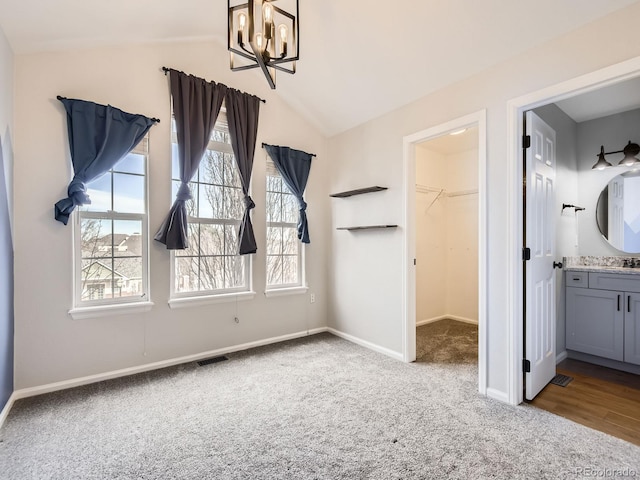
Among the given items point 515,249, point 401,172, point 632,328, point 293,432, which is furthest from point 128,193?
point 632,328

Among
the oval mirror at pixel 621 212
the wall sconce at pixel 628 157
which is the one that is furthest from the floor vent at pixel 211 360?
the wall sconce at pixel 628 157

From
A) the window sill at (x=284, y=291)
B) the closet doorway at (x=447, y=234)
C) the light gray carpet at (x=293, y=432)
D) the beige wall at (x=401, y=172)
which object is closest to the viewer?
the light gray carpet at (x=293, y=432)

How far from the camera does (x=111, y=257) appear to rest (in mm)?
2855

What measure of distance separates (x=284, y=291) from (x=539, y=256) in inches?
103

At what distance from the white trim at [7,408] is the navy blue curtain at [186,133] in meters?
1.55

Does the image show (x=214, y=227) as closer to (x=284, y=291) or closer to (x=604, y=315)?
(x=284, y=291)

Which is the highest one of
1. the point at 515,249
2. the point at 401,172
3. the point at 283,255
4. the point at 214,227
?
the point at 401,172

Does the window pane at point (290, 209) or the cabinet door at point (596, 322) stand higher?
the window pane at point (290, 209)

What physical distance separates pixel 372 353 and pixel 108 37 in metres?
3.90

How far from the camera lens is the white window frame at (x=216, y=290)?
314 cm

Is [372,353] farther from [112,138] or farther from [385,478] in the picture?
[112,138]

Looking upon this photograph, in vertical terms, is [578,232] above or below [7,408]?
above

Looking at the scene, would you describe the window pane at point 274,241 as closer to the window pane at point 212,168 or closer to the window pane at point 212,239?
the window pane at point 212,239

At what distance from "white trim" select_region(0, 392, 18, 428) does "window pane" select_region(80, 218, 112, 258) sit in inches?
44.8
